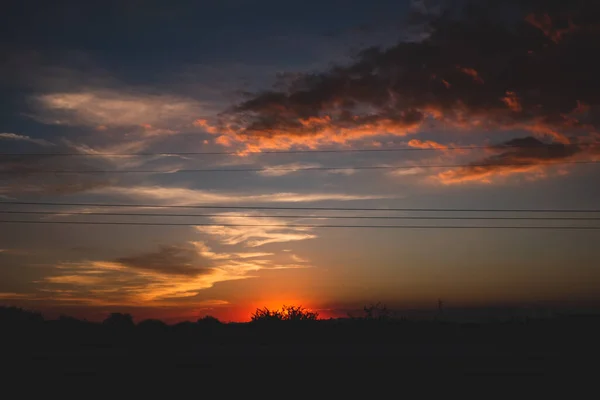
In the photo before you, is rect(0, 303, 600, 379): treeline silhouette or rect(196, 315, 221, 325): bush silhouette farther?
rect(196, 315, 221, 325): bush silhouette

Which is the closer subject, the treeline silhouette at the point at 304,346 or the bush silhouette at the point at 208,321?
the treeline silhouette at the point at 304,346

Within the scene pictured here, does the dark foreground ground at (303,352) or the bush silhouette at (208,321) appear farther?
the bush silhouette at (208,321)

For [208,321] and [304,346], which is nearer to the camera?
[304,346]

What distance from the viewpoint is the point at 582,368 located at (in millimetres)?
16406

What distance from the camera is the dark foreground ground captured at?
624 inches

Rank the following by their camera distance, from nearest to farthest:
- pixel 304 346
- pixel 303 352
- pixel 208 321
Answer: pixel 303 352 < pixel 304 346 < pixel 208 321

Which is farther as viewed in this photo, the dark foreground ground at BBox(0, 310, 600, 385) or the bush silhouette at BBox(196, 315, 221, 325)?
the bush silhouette at BBox(196, 315, 221, 325)

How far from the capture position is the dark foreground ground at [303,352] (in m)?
15.9

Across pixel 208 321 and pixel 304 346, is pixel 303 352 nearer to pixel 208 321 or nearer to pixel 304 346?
pixel 304 346

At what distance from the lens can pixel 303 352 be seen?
19844 millimetres

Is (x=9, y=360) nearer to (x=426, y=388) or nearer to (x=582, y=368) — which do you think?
(x=426, y=388)

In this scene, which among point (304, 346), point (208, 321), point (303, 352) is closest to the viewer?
point (303, 352)

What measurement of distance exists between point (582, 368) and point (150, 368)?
12810 mm

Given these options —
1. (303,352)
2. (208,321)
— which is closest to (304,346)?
(303,352)
